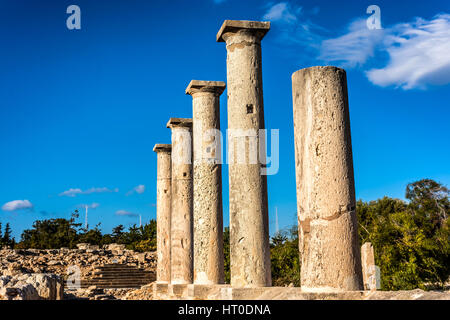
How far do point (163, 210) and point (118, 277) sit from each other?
11.2 m

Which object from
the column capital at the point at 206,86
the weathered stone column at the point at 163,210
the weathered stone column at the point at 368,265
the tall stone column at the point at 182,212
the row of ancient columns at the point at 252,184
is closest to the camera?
the row of ancient columns at the point at 252,184

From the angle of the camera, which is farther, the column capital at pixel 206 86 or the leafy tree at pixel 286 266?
the leafy tree at pixel 286 266

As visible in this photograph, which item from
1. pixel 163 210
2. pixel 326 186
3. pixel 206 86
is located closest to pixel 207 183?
pixel 206 86

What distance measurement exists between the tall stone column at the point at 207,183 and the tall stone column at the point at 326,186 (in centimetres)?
587

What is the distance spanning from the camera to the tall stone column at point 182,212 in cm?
1642

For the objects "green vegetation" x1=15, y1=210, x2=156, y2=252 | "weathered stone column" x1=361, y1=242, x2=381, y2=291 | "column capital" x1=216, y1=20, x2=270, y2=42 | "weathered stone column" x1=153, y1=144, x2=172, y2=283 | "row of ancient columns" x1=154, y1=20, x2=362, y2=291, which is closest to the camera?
"row of ancient columns" x1=154, y1=20, x2=362, y2=291

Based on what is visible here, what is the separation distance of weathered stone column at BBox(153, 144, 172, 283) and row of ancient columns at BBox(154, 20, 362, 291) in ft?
0.13

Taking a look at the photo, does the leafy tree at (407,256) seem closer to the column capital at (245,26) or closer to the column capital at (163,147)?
the column capital at (163,147)

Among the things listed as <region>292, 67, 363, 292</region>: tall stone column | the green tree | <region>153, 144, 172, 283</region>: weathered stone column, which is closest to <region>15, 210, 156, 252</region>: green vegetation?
the green tree

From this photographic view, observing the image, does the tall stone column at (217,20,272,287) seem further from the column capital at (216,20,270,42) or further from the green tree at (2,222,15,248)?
the green tree at (2,222,15,248)

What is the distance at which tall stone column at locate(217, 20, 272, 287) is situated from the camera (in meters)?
10.4

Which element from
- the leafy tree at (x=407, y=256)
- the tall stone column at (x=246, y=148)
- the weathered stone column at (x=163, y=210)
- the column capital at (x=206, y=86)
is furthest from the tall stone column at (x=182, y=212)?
the leafy tree at (x=407, y=256)


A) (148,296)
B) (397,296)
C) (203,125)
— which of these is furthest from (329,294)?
(148,296)
